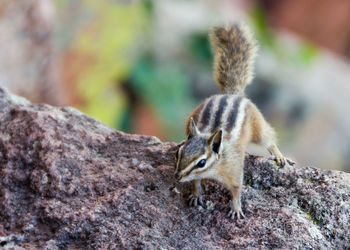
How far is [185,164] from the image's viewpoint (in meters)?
2.70

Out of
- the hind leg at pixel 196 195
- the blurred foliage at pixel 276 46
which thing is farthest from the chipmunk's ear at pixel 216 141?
the blurred foliage at pixel 276 46

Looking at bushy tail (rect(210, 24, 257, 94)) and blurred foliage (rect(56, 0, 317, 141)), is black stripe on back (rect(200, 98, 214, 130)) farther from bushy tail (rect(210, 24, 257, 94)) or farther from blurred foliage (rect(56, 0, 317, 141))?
blurred foliage (rect(56, 0, 317, 141))

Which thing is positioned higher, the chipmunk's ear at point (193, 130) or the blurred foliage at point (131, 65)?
the blurred foliage at point (131, 65)

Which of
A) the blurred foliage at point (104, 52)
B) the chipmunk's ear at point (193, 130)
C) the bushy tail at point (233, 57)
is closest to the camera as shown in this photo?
the chipmunk's ear at point (193, 130)

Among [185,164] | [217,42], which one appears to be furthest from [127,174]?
[217,42]

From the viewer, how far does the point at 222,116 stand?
3152 mm

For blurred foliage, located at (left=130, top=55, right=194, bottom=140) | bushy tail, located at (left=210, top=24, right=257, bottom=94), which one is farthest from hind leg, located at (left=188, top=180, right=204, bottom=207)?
blurred foliage, located at (left=130, top=55, right=194, bottom=140)

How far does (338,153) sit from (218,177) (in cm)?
631

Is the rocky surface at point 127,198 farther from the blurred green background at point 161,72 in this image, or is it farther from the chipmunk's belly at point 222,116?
the blurred green background at point 161,72

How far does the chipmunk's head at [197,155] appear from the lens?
106 inches

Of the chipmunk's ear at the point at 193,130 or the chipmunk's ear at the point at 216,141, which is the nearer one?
the chipmunk's ear at the point at 216,141

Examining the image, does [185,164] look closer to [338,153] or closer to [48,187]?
[48,187]

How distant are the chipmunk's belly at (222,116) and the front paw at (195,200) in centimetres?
45

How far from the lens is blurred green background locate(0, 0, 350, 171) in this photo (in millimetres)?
6254
